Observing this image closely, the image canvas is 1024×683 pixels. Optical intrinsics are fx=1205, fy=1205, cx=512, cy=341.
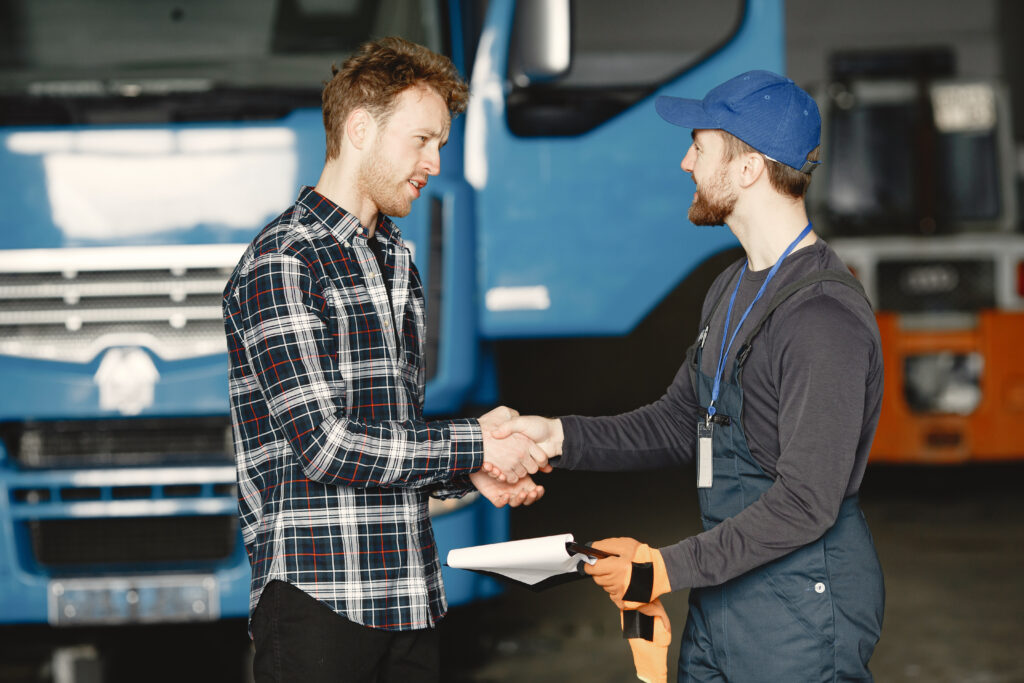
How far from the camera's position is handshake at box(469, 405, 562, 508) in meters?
2.45

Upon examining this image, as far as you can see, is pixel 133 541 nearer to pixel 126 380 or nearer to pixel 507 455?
pixel 126 380

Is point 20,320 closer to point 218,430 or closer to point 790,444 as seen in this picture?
point 218,430

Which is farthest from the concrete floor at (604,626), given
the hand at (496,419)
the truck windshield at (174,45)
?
the hand at (496,419)

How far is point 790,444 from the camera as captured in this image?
1994 mm

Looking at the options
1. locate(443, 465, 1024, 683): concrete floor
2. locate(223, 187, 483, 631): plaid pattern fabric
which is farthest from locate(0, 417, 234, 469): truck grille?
locate(223, 187, 483, 631): plaid pattern fabric

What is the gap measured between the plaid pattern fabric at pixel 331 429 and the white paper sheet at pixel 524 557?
10 cm

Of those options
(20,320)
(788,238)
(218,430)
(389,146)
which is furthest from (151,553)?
(788,238)

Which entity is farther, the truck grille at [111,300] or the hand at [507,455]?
the truck grille at [111,300]

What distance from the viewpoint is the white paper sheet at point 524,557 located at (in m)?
2.08


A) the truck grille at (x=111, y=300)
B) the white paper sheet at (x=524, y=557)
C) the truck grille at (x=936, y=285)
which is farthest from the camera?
the truck grille at (x=936, y=285)

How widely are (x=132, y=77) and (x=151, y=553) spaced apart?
1.50 m

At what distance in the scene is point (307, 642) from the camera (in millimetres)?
2066

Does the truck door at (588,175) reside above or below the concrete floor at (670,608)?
above

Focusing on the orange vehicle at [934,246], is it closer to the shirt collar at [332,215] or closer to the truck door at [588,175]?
the truck door at [588,175]
